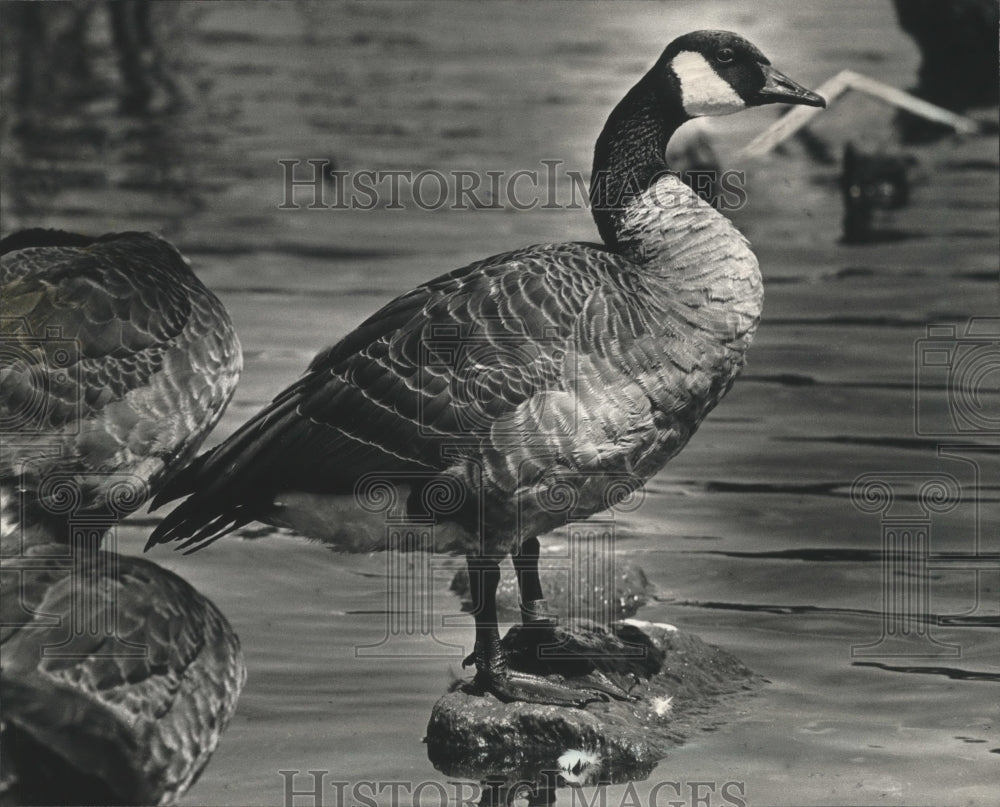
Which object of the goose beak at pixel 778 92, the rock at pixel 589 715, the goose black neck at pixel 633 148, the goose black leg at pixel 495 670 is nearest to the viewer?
the rock at pixel 589 715

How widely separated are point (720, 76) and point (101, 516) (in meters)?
3.74

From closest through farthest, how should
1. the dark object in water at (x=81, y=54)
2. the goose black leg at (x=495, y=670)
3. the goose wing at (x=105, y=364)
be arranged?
the goose black leg at (x=495, y=670) < the goose wing at (x=105, y=364) < the dark object in water at (x=81, y=54)

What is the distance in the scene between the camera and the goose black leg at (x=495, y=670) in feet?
25.2

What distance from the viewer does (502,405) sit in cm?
758

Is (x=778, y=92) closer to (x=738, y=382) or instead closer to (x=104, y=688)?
(x=738, y=382)

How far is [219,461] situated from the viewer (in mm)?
7805

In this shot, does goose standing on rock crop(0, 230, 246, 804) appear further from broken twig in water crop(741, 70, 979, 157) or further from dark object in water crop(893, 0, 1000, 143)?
dark object in water crop(893, 0, 1000, 143)

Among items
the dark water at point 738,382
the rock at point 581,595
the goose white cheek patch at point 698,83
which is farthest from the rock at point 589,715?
the goose white cheek patch at point 698,83

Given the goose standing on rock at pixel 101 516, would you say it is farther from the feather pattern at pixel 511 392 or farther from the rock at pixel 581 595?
the rock at pixel 581 595

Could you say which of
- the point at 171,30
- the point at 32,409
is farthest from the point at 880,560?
the point at 171,30

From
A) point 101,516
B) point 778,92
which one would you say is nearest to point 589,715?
point 101,516

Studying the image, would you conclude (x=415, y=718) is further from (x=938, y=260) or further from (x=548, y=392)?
(x=938, y=260)

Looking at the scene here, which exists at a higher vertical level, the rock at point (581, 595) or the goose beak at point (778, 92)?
the goose beak at point (778, 92)

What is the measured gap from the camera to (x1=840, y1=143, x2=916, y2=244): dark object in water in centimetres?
1686
